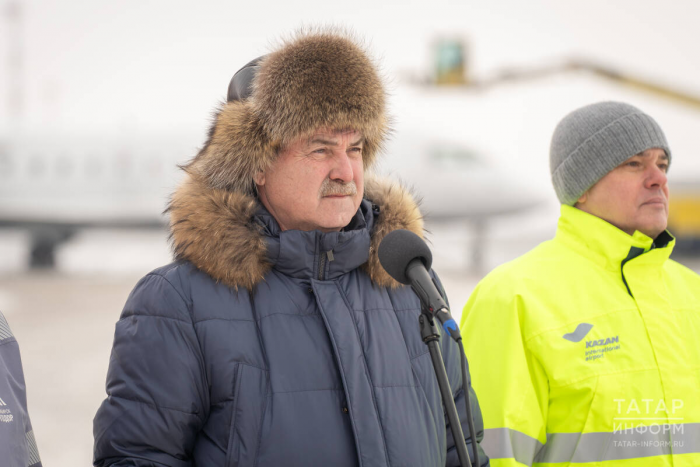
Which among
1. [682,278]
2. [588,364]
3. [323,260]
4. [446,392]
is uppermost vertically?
[323,260]

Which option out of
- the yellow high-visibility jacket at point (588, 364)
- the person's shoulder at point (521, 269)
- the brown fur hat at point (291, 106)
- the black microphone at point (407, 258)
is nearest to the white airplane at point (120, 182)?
the person's shoulder at point (521, 269)

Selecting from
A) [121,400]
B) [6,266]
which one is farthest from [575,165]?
[6,266]

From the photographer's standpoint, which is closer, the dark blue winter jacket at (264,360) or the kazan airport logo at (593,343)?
the dark blue winter jacket at (264,360)

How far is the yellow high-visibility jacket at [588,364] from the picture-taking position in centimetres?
207

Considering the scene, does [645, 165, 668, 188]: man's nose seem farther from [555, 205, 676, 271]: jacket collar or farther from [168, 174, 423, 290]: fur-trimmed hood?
[168, 174, 423, 290]: fur-trimmed hood

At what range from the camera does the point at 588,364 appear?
2.10 metres

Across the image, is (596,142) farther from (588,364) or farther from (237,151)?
(237,151)

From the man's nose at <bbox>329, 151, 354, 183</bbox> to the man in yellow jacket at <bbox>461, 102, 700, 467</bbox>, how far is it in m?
0.74

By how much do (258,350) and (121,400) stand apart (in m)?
0.34

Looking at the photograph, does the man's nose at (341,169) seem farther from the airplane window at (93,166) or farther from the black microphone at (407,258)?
the airplane window at (93,166)

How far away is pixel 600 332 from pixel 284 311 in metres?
1.08

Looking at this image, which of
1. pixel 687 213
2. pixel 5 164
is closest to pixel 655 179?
pixel 5 164

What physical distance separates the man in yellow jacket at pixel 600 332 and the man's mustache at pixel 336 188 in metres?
0.72

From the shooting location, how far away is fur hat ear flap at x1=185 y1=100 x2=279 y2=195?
187 centimetres
